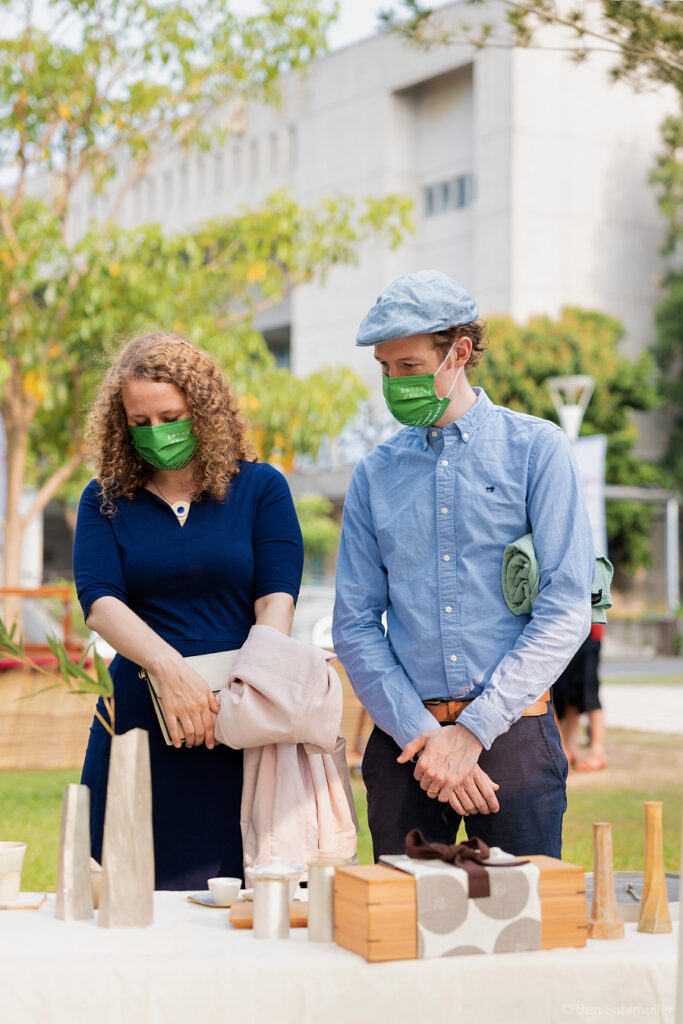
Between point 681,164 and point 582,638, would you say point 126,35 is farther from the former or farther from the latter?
point 681,164

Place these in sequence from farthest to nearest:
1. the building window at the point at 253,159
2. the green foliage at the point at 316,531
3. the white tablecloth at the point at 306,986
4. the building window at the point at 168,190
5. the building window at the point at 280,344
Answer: the building window at the point at 168,190
the building window at the point at 280,344
the building window at the point at 253,159
the green foliage at the point at 316,531
the white tablecloth at the point at 306,986

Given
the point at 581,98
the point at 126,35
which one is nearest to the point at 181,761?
the point at 126,35

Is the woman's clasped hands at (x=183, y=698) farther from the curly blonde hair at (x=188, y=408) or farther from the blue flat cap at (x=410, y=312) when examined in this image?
the blue flat cap at (x=410, y=312)

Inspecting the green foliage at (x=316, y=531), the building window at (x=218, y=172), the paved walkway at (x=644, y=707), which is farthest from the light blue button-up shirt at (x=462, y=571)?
the building window at (x=218, y=172)

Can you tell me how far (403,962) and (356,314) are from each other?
41.9m

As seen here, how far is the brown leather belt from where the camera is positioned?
2.48 meters

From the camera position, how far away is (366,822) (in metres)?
5.40

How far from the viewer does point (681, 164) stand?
A: 38.9 metres

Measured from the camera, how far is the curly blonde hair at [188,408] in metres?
2.73

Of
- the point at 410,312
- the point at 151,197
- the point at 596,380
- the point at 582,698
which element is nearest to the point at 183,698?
the point at 410,312

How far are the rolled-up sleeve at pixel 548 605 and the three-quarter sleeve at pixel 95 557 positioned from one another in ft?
2.69

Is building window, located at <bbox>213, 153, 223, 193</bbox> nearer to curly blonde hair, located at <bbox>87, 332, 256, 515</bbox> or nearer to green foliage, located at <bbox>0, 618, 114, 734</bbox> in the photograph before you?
curly blonde hair, located at <bbox>87, 332, 256, 515</bbox>

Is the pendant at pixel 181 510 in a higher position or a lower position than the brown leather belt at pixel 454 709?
higher

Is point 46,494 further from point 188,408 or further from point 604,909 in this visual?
point 604,909
